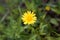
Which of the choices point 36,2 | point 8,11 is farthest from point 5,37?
point 36,2

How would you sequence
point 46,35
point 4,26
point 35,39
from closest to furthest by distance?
point 35,39 < point 46,35 < point 4,26

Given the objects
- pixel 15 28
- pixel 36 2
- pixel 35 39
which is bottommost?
pixel 35 39

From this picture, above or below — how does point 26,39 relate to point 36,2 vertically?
below

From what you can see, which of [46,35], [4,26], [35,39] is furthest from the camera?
[4,26]

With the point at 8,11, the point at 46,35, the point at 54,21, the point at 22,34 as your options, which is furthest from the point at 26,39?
the point at 8,11

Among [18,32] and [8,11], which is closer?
[18,32]

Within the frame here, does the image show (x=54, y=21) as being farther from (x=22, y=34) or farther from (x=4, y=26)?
(x=4, y=26)

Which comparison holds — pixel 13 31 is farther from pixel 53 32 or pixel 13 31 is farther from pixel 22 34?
pixel 53 32
